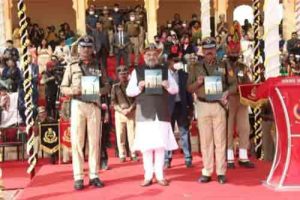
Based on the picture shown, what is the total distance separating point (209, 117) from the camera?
8.17 m

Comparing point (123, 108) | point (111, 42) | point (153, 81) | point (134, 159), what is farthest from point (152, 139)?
point (111, 42)

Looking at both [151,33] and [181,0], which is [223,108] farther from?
[181,0]

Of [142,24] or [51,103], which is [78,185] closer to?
[51,103]

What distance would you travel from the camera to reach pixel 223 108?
8.19 meters

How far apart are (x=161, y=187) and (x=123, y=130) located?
10.5 ft

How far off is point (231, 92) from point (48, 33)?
15.3m

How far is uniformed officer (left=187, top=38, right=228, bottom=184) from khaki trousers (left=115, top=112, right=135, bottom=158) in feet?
8.72

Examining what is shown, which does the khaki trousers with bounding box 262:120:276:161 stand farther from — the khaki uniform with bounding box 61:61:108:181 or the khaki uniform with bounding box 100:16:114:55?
the khaki uniform with bounding box 100:16:114:55

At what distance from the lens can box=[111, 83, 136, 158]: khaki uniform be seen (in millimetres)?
10625

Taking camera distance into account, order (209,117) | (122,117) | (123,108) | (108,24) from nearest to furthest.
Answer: (209,117), (123,108), (122,117), (108,24)

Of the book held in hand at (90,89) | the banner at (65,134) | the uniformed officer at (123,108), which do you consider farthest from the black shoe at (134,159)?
the book held in hand at (90,89)

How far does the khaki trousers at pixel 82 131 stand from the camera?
800 centimetres

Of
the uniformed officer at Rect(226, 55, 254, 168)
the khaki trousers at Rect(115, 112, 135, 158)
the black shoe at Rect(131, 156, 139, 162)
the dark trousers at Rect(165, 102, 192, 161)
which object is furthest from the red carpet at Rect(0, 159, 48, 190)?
the uniformed officer at Rect(226, 55, 254, 168)

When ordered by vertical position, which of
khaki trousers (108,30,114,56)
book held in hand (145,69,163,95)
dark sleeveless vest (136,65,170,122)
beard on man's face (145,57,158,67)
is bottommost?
dark sleeveless vest (136,65,170,122)
